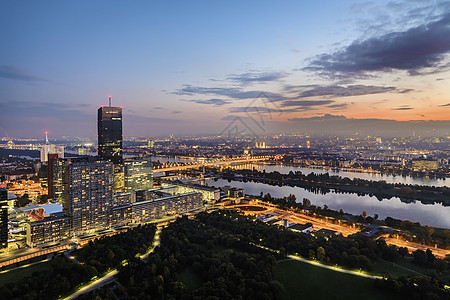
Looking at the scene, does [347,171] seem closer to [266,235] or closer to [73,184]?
[266,235]

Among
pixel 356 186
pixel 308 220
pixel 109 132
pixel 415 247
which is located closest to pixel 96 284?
pixel 308 220

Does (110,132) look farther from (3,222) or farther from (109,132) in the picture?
(3,222)

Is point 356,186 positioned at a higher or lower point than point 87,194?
lower

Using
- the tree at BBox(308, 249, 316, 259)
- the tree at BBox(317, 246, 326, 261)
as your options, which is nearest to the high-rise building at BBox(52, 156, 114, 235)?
the tree at BBox(308, 249, 316, 259)

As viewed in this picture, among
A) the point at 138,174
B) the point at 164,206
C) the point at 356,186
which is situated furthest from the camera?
the point at 356,186

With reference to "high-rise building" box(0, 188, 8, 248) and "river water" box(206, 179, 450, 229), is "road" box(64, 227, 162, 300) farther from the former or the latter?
"river water" box(206, 179, 450, 229)
